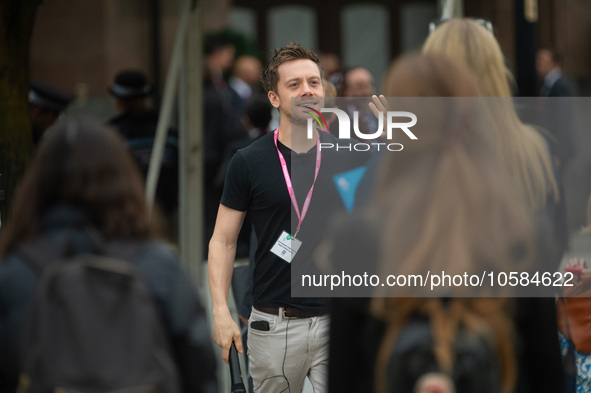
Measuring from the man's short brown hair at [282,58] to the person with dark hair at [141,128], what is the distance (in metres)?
3.29

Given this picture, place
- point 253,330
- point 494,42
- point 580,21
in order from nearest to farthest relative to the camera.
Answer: point 494,42 → point 253,330 → point 580,21

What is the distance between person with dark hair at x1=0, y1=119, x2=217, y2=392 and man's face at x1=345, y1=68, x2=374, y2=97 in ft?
17.7

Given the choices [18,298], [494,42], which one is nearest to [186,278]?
[18,298]

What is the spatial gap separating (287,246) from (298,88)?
0.75 metres

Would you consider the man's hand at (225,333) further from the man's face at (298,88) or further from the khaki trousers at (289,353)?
the man's face at (298,88)

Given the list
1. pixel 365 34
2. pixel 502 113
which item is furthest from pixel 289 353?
pixel 365 34

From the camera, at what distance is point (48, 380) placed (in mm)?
2660

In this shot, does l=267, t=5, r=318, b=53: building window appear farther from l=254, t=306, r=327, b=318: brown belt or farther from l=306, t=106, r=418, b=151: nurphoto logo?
l=254, t=306, r=327, b=318: brown belt

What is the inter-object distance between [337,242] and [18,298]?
2.96 feet

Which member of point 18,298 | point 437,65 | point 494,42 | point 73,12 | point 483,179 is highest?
point 73,12

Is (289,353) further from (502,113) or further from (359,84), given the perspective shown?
(359,84)

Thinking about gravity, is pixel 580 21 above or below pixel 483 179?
above

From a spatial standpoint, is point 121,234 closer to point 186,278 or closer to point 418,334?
point 186,278

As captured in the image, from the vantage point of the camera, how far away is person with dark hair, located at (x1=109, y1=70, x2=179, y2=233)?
817 cm
